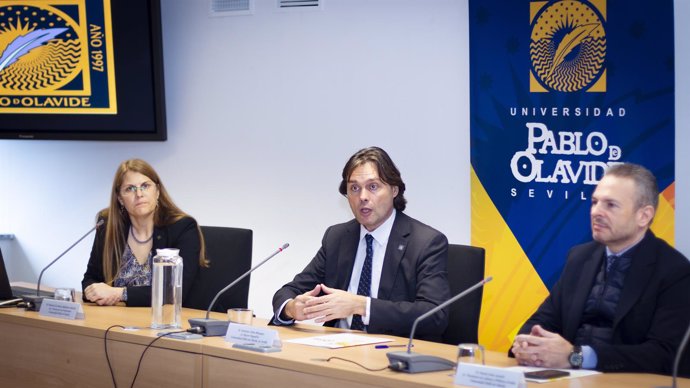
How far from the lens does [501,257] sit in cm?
436

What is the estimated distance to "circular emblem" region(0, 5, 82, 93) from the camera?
5.41m

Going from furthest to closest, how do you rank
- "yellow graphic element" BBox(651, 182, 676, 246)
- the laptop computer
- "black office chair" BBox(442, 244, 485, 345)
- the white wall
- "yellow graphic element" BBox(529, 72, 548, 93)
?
the white wall < "yellow graphic element" BBox(529, 72, 548, 93) < "yellow graphic element" BBox(651, 182, 676, 246) < the laptop computer < "black office chair" BBox(442, 244, 485, 345)

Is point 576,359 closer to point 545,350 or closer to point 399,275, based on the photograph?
point 545,350

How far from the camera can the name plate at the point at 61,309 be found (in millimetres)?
3400

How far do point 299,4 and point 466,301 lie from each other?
2244 mm

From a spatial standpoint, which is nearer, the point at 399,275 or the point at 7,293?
the point at 399,275

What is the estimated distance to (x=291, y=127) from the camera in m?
5.04

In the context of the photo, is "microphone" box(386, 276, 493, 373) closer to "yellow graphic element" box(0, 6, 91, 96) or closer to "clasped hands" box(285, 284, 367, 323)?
"clasped hands" box(285, 284, 367, 323)

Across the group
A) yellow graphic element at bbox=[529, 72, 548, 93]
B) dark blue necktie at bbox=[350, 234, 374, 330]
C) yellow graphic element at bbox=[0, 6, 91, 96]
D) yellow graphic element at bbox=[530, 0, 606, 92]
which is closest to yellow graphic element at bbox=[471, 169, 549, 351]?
yellow graphic element at bbox=[529, 72, 548, 93]

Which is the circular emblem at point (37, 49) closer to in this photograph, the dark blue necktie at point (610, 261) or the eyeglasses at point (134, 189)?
the eyeglasses at point (134, 189)

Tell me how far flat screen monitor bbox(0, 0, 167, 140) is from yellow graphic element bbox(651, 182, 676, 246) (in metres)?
2.79

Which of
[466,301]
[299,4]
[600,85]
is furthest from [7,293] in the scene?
[600,85]

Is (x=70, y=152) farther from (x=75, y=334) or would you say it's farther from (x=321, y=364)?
(x=321, y=364)

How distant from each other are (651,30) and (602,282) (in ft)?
4.92
